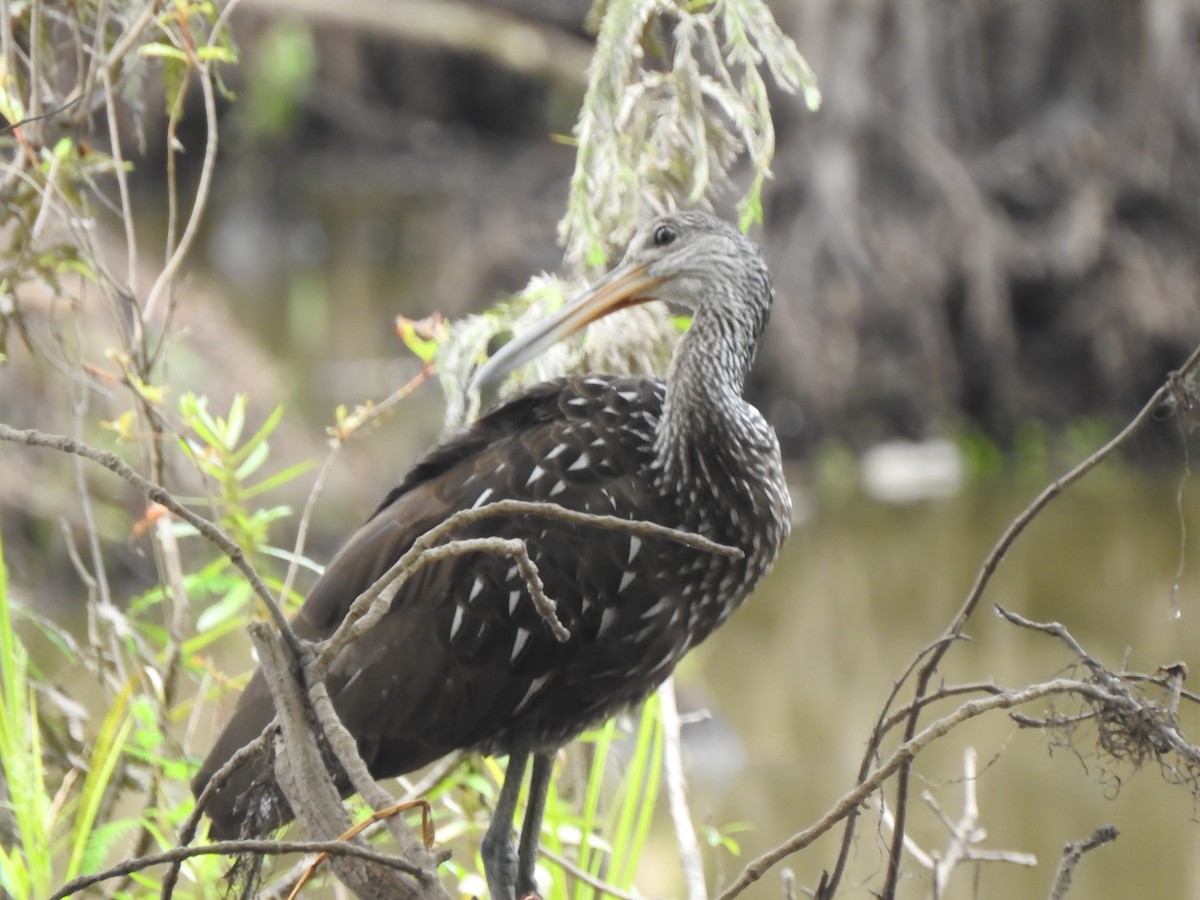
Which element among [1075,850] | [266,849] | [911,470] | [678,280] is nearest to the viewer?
[266,849]

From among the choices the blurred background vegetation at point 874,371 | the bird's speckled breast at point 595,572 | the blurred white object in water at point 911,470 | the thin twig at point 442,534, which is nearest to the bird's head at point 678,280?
the bird's speckled breast at point 595,572

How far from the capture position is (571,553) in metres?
2.50

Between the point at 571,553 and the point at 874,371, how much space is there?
5.86 meters

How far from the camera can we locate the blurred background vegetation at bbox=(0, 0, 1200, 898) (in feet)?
16.1

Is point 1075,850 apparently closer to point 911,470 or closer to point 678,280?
point 678,280

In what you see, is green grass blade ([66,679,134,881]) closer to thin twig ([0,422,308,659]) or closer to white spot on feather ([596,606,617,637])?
white spot on feather ([596,606,617,637])

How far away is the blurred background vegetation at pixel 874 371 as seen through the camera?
4.91 m

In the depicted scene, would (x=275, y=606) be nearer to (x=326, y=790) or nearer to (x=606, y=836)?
(x=326, y=790)

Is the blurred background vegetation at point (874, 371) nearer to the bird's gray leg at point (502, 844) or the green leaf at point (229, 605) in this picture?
the green leaf at point (229, 605)

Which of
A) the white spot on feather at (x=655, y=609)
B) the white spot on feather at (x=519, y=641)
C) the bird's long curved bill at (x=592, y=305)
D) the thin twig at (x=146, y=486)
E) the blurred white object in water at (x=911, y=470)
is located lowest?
the thin twig at (x=146, y=486)

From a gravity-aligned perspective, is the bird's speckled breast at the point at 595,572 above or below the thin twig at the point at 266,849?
above

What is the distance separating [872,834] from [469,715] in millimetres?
1933

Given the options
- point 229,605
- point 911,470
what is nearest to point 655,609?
point 229,605

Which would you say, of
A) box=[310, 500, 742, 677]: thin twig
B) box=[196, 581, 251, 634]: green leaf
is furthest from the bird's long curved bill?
box=[310, 500, 742, 677]: thin twig
